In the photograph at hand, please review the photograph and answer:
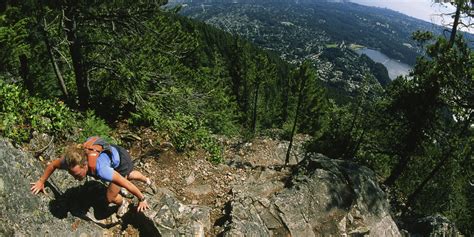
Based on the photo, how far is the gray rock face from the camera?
7764 mm

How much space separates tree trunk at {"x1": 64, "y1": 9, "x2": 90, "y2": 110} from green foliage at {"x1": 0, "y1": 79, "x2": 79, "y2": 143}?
7.39 feet

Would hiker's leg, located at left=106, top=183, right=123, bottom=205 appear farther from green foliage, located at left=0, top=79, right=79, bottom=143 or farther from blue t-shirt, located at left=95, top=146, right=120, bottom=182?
green foliage, located at left=0, top=79, right=79, bottom=143

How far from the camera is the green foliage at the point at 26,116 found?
622 cm

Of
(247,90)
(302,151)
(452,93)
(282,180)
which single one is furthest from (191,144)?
(247,90)

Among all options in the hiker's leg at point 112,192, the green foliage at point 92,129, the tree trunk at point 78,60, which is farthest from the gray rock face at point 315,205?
the tree trunk at point 78,60

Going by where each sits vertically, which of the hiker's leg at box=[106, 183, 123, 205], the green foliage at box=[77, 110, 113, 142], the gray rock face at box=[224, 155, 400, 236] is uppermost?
the hiker's leg at box=[106, 183, 123, 205]

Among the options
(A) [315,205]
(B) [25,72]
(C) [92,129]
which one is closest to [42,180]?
(C) [92,129]

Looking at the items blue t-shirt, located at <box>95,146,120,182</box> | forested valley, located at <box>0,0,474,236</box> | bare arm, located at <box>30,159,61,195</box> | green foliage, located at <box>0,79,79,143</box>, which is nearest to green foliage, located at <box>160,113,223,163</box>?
forested valley, located at <box>0,0,474,236</box>

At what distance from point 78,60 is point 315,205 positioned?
796 centimetres

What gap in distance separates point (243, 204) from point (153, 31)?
5.70 m

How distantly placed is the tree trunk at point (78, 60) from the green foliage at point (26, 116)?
2.25 m

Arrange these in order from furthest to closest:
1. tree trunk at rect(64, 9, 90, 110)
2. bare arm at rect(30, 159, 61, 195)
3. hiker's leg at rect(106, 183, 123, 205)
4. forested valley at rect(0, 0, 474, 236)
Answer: tree trunk at rect(64, 9, 90, 110) < forested valley at rect(0, 0, 474, 236) < hiker's leg at rect(106, 183, 123, 205) < bare arm at rect(30, 159, 61, 195)

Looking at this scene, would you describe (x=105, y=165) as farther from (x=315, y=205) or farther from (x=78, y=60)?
(x=78, y=60)

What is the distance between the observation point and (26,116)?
6.95 meters
